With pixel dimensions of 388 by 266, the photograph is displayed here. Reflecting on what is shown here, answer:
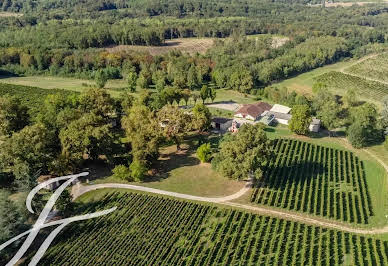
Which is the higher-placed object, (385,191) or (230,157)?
(230,157)

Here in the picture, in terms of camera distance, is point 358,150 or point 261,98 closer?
point 358,150

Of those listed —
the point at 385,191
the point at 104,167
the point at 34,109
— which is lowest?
the point at 385,191

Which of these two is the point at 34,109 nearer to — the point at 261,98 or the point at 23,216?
the point at 23,216

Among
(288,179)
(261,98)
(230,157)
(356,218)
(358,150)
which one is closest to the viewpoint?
(356,218)

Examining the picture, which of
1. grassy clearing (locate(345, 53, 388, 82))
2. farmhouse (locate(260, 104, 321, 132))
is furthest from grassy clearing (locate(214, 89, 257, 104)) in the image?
grassy clearing (locate(345, 53, 388, 82))

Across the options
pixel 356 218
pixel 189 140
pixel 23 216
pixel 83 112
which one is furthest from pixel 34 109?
pixel 356 218
